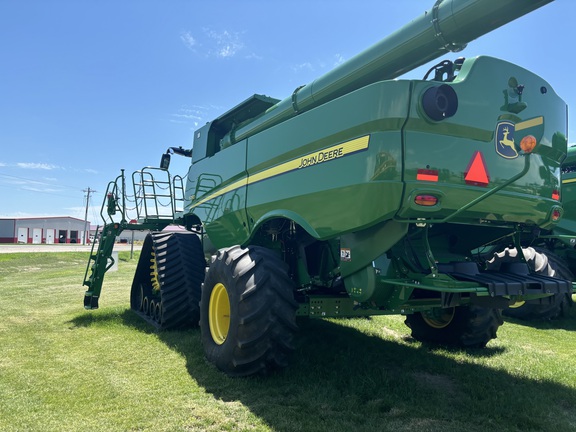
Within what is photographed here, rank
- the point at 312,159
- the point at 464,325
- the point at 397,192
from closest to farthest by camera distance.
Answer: the point at 397,192
the point at 312,159
the point at 464,325

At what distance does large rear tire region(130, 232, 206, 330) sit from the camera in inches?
232

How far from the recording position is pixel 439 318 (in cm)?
531

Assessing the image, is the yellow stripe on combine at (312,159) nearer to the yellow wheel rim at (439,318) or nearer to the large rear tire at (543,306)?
the yellow wheel rim at (439,318)

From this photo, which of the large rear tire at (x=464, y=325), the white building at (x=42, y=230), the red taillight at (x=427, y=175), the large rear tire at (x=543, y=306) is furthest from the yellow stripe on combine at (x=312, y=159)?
the white building at (x=42, y=230)

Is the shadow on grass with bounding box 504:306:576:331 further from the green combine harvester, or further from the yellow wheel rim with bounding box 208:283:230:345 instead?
the yellow wheel rim with bounding box 208:283:230:345

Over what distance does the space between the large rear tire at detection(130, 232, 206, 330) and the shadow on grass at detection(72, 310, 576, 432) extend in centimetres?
76

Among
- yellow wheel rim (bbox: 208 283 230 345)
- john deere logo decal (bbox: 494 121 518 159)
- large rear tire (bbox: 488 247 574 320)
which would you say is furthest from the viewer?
large rear tire (bbox: 488 247 574 320)

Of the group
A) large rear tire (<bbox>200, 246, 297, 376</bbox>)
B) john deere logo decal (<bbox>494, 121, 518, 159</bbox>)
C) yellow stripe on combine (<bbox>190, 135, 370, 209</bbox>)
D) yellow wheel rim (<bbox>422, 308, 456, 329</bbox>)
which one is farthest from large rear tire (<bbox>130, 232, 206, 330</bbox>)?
john deere logo decal (<bbox>494, 121, 518, 159</bbox>)

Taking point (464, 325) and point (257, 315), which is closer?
point (257, 315)

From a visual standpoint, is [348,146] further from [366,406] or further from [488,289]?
[366,406]

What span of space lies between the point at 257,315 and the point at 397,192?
1.54m

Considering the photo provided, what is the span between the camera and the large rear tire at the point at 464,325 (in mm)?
4992

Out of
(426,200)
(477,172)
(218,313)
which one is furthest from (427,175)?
(218,313)

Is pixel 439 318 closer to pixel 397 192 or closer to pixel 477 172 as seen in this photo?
pixel 477 172
